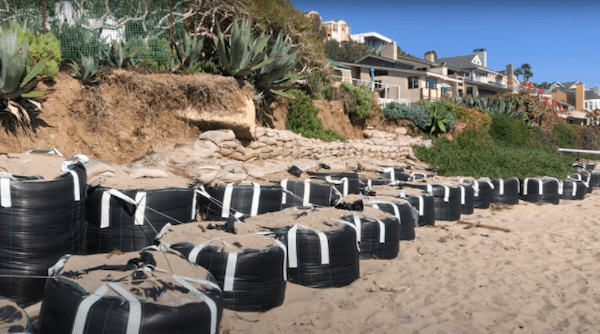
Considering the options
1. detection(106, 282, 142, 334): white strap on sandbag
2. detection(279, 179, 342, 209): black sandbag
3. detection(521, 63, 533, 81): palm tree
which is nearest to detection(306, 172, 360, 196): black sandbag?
detection(279, 179, 342, 209): black sandbag

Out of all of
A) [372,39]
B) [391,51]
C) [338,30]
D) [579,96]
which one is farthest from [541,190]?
[579,96]

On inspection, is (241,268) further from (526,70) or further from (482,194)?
(526,70)

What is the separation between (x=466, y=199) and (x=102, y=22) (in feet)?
25.4

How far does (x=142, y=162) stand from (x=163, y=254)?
3973 millimetres

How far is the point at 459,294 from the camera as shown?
161 inches

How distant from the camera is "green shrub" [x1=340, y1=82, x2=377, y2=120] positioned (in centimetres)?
1330

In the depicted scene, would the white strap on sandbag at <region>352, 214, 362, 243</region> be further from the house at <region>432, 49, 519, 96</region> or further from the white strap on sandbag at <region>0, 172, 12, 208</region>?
the house at <region>432, 49, 519, 96</region>

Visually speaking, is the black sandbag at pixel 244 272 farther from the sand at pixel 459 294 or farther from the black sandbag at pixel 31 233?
the black sandbag at pixel 31 233

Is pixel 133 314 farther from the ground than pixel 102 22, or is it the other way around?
pixel 102 22

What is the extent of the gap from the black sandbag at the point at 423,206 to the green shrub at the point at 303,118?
423 cm

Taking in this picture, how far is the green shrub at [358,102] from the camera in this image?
13.3 metres

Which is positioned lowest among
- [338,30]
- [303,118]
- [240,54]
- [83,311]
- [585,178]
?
[83,311]

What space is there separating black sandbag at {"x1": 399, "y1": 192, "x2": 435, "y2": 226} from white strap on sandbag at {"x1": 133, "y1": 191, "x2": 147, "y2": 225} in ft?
13.0

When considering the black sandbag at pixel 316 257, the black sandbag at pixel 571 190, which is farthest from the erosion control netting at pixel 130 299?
the black sandbag at pixel 571 190
